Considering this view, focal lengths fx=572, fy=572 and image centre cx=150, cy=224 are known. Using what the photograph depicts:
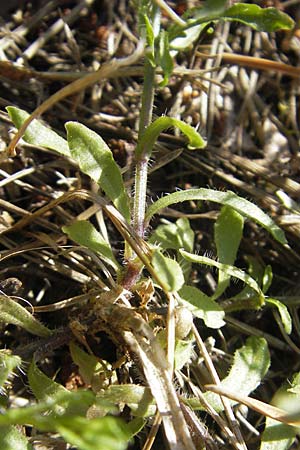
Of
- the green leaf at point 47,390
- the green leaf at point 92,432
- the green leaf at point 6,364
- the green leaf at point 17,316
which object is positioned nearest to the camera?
the green leaf at point 92,432

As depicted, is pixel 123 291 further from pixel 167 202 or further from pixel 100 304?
pixel 167 202

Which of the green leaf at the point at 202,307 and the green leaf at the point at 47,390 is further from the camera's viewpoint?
the green leaf at the point at 202,307

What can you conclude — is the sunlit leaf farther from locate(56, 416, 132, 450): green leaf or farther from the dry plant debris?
locate(56, 416, 132, 450): green leaf

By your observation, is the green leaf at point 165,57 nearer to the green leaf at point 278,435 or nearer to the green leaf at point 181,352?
the green leaf at point 181,352

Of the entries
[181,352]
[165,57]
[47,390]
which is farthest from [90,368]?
[165,57]

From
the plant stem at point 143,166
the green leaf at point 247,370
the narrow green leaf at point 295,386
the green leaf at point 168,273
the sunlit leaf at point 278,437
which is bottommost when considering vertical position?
the sunlit leaf at point 278,437

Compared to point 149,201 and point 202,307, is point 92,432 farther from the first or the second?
point 149,201

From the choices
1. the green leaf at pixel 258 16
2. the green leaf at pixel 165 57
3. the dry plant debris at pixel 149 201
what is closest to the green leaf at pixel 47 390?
the dry plant debris at pixel 149 201
